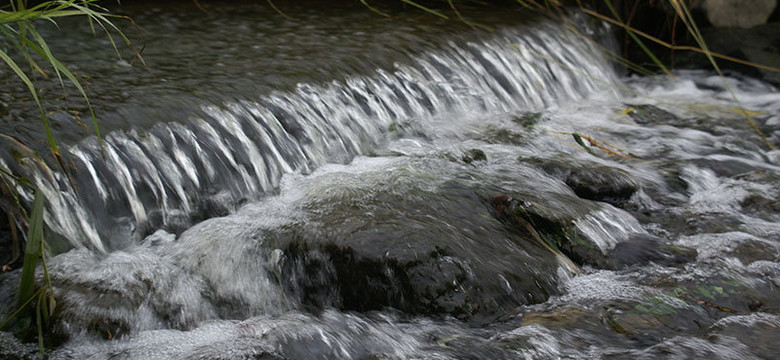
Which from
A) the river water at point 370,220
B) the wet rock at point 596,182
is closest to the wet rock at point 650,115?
the river water at point 370,220

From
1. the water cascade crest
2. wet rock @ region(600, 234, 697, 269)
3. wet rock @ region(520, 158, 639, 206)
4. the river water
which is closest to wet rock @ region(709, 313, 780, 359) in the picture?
the river water

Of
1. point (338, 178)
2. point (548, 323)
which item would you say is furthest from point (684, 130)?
point (548, 323)

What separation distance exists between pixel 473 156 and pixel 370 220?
39.1 inches

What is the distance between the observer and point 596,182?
10.6 feet

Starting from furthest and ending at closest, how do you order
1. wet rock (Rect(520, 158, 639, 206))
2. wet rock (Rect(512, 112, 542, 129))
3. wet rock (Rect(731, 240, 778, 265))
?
wet rock (Rect(512, 112, 542, 129)), wet rock (Rect(520, 158, 639, 206)), wet rock (Rect(731, 240, 778, 265))

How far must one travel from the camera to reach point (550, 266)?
8.23ft

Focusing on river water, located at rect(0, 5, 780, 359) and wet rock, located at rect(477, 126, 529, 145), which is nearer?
river water, located at rect(0, 5, 780, 359)

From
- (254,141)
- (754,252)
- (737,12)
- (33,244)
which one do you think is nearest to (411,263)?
(33,244)

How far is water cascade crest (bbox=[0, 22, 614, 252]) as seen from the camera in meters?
2.59

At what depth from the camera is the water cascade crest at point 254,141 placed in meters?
2.59

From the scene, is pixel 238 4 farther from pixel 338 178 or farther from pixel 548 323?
pixel 548 323

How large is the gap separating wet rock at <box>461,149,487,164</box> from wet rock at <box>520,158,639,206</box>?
0.88 feet

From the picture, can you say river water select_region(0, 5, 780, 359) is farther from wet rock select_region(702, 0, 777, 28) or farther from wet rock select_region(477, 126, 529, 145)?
wet rock select_region(702, 0, 777, 28)

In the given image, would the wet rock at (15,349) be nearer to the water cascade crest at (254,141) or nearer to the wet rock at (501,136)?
the water cascade crest at (254,141)
